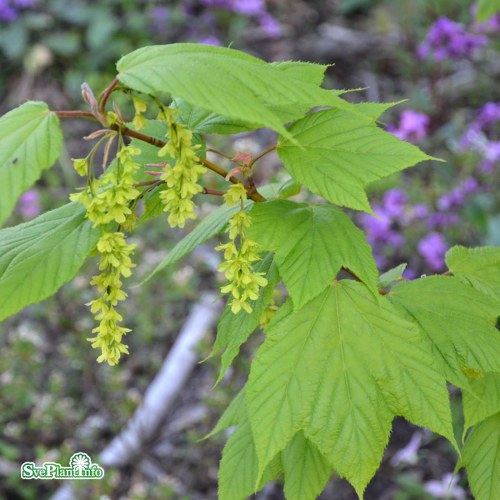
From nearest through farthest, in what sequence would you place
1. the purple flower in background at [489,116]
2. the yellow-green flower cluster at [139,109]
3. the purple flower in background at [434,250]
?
the yellow-green flower cluster at [139,109], the purple flower in background at [434,250], the purple flower in background at [489,116]

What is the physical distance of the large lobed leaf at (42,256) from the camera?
1002 millimetres

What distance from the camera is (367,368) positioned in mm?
1098

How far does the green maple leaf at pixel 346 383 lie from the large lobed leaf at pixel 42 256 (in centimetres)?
32

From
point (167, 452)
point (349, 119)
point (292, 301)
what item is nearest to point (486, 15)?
point (349, 119)

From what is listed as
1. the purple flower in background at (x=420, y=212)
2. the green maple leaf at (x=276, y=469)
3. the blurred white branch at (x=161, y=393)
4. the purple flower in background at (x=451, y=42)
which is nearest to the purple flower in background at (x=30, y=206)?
the blurred white branch at (x=161, y=393)

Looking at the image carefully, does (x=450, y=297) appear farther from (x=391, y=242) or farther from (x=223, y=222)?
(x=391, y=242)

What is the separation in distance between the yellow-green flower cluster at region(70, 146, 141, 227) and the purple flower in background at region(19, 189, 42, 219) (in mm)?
3435

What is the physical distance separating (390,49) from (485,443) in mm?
4876

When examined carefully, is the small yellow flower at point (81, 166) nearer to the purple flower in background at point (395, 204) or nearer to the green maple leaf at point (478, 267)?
the green maple leaf at point (478, 267)

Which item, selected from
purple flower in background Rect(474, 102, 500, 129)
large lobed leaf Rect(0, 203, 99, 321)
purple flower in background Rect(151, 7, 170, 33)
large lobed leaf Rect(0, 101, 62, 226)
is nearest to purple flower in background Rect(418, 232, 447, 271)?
purple flower in background Rect(474, 102, 500, 129)

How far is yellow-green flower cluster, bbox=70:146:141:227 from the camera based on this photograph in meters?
1.00

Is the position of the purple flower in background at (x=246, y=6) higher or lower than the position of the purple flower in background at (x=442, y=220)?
higher

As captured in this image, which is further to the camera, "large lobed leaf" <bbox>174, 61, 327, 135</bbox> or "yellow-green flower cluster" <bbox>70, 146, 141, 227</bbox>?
"large lobed leaf" <bbox>174, 61, 327, 135</bbox>

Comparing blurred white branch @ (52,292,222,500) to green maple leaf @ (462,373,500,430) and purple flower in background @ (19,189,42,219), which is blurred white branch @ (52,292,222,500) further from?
green maple leaf @ (462,373,500,430)
